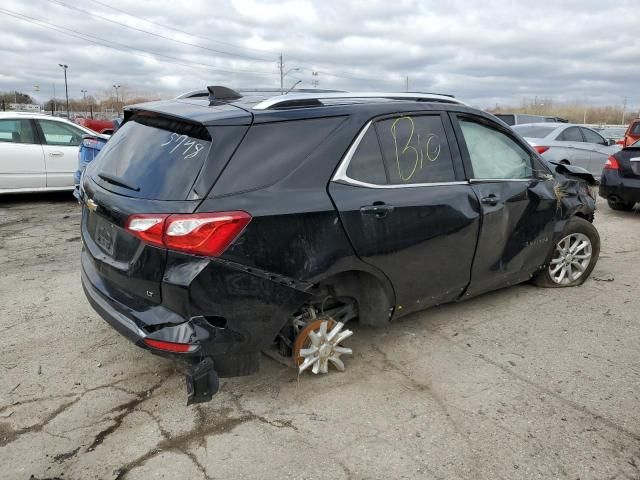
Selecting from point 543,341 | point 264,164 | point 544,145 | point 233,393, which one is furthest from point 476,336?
point 544,145

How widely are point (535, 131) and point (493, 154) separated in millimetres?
8114

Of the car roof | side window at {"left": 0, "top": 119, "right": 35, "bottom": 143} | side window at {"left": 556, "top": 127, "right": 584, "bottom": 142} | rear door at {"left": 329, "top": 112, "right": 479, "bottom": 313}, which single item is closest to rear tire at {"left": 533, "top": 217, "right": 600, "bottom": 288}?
rear door at {"left": 329, "top": 112, "right": 479, "bottom": 313}

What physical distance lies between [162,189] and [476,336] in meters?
2.62

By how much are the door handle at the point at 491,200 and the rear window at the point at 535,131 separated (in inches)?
317

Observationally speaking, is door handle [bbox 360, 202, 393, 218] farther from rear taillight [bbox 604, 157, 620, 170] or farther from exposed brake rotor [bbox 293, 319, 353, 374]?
rear taillight [bbox 604, 157, 620, 170]

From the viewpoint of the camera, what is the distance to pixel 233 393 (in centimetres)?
320

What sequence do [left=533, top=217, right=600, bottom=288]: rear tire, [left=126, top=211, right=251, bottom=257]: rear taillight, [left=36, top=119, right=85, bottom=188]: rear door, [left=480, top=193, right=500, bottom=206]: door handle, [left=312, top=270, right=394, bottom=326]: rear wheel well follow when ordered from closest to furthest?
[left=126, top=211, right=251, bottom=257]: rear taillight → [left=312, top=270, right=394, bottom=326]: rear wheel well → [left=480, top=193, right=500, bottom=206]: door handle → [left=533, top=217, right=600, bottom=288]: rear tire → [left=36, top=119, right=85, bottom=188]: rear door

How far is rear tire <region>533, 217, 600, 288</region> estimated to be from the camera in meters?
4.80

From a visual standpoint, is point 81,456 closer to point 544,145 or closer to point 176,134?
point 176,134

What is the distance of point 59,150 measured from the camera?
9.01 meters

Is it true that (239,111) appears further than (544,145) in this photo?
No

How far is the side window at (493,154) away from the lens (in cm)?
389

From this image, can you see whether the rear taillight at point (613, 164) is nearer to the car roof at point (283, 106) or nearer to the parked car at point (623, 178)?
the parked car at point (623, 178)

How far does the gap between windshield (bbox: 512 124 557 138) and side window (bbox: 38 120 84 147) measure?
8911mm
